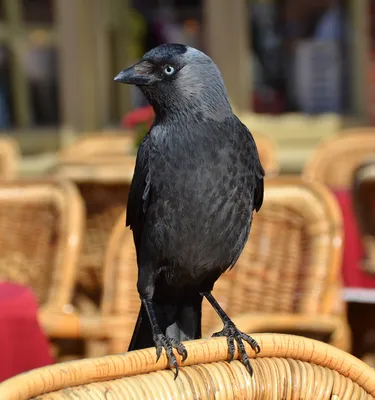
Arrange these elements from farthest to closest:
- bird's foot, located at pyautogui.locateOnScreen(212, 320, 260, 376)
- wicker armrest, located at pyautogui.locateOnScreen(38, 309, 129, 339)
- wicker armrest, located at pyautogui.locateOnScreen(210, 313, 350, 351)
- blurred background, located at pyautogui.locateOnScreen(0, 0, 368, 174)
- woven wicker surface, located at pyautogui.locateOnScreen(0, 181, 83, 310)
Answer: blurred background, located at pyautogui.locateOnScreen(0, 0, 368, 174) < woven wicker surface, located at pyautogui.locateOnScreen(0, 181, 83, 310) < wicker armrest, located at pyautogui.locateOnScreen(38, 309, 129, 339) < wicker armrest, located at pyautogui.locateOnScreen(210, 313, 350, 351) < bird's foot, located at pyautogui.locateOnScreen(212, 320, 260, 376)

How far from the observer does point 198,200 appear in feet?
4.24

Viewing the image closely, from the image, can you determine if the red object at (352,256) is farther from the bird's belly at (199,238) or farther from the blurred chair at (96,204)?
the bird's belly at (199,238)

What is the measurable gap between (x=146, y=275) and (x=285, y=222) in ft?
3.09

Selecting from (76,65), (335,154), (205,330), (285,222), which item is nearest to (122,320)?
(205,330)

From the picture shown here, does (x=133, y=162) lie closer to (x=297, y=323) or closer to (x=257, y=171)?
(x=297, y=323)

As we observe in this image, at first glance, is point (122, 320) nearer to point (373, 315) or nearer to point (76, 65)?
point (373, 315)

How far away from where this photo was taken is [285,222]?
2.21 metres

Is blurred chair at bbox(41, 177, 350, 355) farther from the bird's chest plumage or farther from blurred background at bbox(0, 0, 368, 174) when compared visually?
blurred background at bbox(0, 0, 368, 174)

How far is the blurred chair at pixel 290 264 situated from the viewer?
2.10 metres

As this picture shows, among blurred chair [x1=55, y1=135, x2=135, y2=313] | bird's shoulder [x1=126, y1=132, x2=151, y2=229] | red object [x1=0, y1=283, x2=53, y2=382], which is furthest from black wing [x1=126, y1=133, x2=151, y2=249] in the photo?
blurred chair [x1=55, y1=135, x2=135, y2=313]

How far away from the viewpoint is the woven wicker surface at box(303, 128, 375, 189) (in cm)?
368

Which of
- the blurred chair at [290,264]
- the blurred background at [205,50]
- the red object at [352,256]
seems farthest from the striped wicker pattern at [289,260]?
the blurred background at [205,50]

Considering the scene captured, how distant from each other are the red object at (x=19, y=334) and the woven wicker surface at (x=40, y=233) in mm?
517

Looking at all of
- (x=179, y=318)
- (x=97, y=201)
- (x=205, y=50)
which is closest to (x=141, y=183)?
(x=179, y=318)
